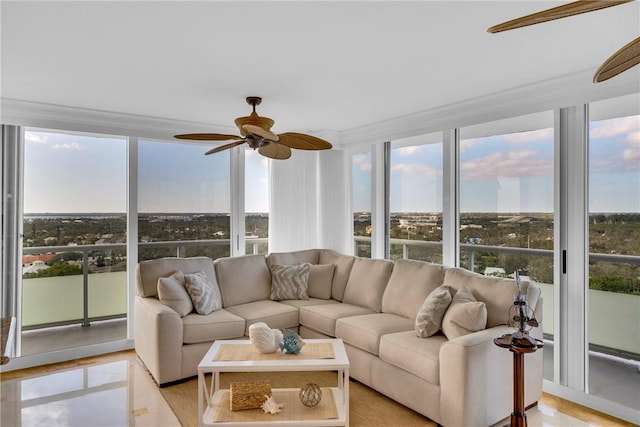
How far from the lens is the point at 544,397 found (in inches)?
130

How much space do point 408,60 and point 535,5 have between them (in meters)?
0.91

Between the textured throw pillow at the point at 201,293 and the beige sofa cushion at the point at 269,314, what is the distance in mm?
237

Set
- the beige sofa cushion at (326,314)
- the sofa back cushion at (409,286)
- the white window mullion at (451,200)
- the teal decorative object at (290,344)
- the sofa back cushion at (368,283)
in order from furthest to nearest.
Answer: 1. the white window mullion at (451,200)
2. the sofa back cushion at (368,283)
3. the beige sofa cushion at (326,314)
4. the sofa back cushion at (409,286)
5. the teal decorative object at (290,344)

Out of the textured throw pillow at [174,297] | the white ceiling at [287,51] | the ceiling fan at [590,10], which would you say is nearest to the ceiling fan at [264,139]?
the white ceiling at [287,51]

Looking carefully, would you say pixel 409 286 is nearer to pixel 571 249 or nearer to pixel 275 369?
pixel 571 249

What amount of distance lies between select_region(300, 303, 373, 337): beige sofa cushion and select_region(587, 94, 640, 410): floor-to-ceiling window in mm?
1850

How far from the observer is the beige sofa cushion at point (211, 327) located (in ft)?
11.7

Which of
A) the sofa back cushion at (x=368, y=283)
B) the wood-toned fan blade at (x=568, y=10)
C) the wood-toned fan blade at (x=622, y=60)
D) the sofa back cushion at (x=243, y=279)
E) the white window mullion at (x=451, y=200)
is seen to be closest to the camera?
the wood-toned fan blade at (x=568, y=10)

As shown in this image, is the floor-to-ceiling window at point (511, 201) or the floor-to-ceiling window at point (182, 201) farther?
the floor-to-ceiling window at point (182, 201)

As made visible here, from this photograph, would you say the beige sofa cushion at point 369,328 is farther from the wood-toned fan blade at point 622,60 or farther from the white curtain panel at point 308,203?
the wood-toned fan blade at point 622,60

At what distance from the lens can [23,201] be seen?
4.01 m

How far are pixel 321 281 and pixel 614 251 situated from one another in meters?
2.72

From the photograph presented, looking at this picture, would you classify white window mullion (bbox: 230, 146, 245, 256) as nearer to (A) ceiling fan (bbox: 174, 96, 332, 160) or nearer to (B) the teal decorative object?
(A) ceiling fan (bbox: 174, 96, 332, 160)

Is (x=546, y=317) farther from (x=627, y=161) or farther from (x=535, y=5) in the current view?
(x=535, y=5)
